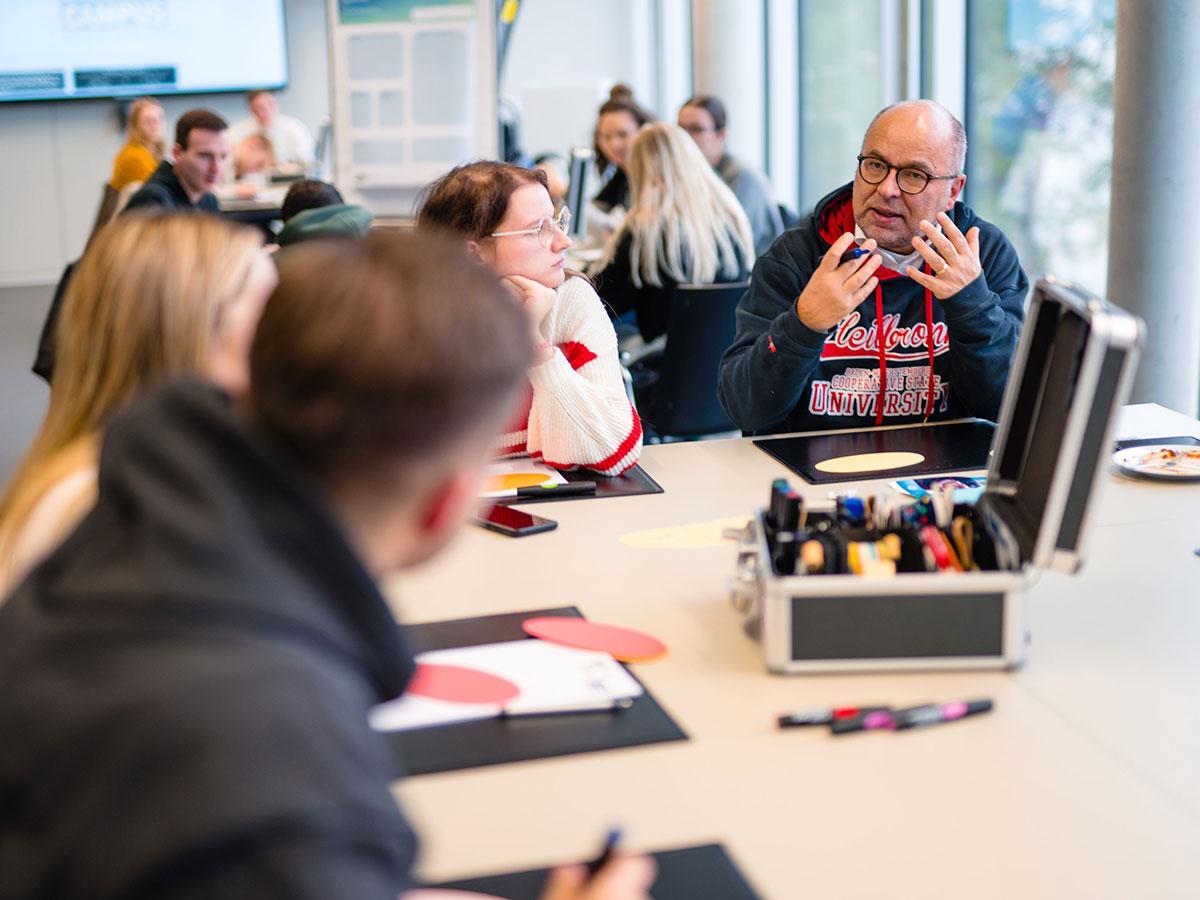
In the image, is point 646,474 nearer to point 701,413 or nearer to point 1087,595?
point 1087,595

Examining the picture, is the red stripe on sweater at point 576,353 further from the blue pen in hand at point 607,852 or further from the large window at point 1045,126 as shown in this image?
the large window at point 1045,126

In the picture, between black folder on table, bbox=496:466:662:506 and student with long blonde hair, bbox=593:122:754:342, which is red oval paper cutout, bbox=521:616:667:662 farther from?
student with long blonde hair, bbox=593:122:754:342

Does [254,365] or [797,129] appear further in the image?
[797,129]

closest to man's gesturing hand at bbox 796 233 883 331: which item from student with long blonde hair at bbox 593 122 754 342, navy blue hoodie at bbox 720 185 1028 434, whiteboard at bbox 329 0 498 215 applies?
navy blue hoodie at bbox 720 185 1028 434

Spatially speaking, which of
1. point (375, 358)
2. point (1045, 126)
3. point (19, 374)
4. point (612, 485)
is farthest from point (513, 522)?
point (19, 374)

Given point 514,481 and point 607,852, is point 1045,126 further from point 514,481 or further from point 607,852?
point 607,852

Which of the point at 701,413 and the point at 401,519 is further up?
the point at 401,519

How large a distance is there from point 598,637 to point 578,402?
0.82 metres

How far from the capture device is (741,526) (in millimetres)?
1981

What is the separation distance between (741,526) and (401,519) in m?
1.22

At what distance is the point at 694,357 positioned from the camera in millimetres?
3842

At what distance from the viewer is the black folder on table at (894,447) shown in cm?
227

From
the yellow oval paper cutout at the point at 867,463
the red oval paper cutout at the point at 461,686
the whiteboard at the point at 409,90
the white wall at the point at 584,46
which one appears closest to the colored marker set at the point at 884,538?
the red oval paper cutout at the point at 461,686

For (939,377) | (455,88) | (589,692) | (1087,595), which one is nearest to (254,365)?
(589,692)
